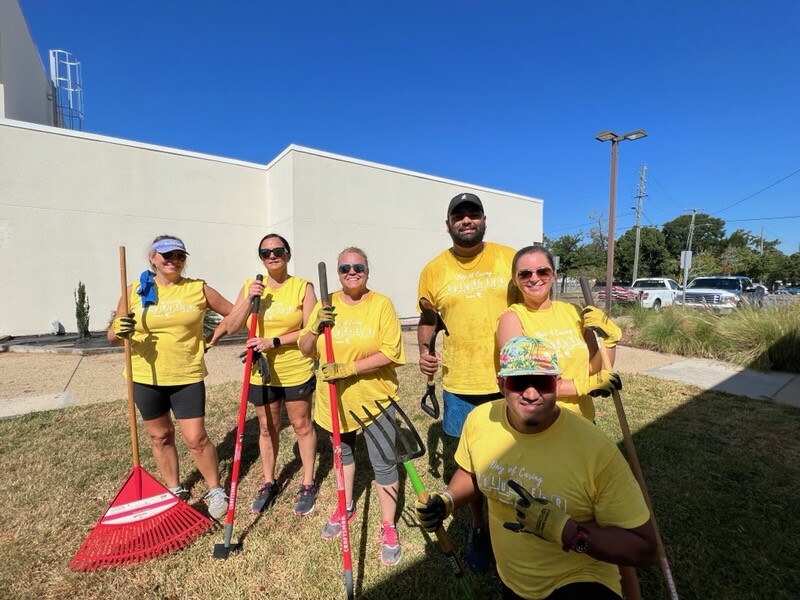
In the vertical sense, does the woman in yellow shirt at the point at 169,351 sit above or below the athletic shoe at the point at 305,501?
above

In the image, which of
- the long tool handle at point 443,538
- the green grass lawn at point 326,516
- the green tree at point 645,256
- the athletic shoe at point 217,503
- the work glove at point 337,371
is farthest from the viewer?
the green tree at point 645,256

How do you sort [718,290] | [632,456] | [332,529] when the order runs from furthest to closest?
[718,290], [332,529], [632,456]

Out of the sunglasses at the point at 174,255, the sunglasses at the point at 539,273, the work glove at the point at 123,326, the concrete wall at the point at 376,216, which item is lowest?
the work glove at the point at 123,326

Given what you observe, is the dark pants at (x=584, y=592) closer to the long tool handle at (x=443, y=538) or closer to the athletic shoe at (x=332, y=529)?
the long tool handle at (x=443, y=538)

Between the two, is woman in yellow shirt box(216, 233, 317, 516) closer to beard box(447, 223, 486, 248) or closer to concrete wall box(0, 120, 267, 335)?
beard box(447, 223, 486, 248)

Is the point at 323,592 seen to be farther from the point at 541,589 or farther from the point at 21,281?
the point at 21,281

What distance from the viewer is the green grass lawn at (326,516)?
2.47 meters

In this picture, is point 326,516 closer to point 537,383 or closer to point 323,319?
point 323,319

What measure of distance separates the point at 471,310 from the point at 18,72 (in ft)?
66.1

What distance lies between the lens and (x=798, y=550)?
9.00ft

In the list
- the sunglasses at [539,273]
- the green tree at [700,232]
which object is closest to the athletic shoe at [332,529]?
the sunglasses at [539,273]

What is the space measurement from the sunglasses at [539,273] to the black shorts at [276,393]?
6.27ft

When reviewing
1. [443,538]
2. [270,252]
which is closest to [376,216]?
[270,252]

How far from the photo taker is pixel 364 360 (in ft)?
8.60
